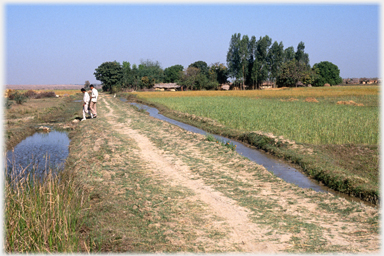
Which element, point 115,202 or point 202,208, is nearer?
point 202,208

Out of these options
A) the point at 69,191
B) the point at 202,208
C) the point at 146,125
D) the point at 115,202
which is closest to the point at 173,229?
the point at 202,208

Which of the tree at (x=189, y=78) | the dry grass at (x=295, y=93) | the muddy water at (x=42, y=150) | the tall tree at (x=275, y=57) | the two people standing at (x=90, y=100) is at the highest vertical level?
the tall tree at (x=275, y=57)

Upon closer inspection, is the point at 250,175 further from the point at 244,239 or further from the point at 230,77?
the point at 230,77

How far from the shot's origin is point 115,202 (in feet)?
21.1

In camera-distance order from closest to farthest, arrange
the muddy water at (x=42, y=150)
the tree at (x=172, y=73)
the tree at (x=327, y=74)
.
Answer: the muddy water at (x=42, y=150)
the tree at (x=327, y=74)
the tree at (x=172, y=73)

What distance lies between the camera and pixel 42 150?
12617 mm

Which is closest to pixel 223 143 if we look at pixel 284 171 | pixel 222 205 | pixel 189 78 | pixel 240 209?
pixel 284 171

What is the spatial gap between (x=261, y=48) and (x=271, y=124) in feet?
209

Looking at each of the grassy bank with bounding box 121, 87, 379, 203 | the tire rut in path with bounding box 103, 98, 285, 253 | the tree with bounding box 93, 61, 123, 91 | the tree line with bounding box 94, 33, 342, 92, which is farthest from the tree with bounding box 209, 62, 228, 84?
the tire rut in path with bounding box 103, 98, 285, 253

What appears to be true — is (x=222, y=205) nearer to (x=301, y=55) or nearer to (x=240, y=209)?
(x=240, y=209)

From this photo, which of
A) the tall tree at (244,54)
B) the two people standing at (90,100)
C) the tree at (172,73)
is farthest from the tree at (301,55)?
the two people standing at (90,100)

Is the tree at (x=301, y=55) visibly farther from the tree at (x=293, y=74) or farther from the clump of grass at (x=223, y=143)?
the clump of grass at (x=223, y=143)

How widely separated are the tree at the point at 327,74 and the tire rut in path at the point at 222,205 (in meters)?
90.8

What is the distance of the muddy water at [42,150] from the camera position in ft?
34.5
